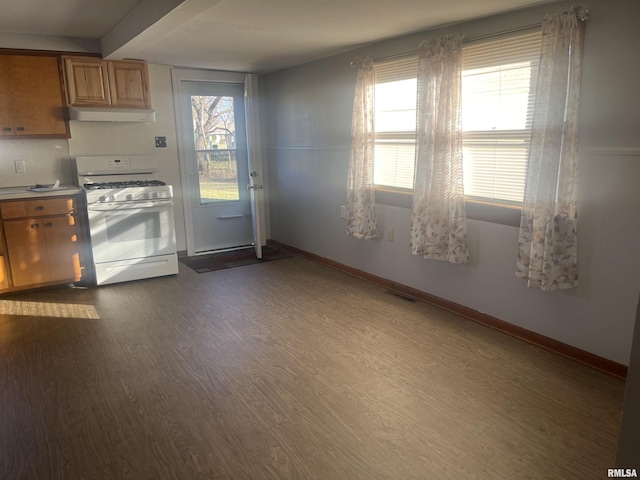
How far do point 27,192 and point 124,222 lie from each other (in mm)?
852

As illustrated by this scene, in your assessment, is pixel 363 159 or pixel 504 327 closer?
pixel 504 327

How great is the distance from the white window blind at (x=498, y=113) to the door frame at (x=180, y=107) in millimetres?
3125

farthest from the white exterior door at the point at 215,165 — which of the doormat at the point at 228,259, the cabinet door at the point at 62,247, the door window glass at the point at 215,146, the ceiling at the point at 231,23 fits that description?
the cabinet door at the point at 62,247

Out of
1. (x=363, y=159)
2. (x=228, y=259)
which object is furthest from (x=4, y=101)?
(x=363, y=159)

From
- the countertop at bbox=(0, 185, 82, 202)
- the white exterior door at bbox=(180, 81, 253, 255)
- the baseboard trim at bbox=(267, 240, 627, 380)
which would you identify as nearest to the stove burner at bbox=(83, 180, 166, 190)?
the countertop at bbox=(0, 185, 82, 202)

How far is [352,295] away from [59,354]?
2.31m

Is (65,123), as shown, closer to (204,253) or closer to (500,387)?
(204,253)

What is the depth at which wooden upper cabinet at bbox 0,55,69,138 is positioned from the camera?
420cm

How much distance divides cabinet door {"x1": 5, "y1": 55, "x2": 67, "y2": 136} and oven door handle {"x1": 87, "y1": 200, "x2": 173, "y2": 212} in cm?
89

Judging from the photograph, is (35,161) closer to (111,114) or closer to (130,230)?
(111,114)

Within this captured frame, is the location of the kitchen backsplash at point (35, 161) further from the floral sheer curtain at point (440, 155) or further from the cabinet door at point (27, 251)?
the floral sheer curtain at point (440, 155)

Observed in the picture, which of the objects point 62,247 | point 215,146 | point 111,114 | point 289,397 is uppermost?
point 111,114

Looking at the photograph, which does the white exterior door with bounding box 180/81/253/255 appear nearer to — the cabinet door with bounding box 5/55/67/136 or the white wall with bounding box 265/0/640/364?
the white wall with bounding box 265/0/640/364

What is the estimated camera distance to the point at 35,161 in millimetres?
4594
